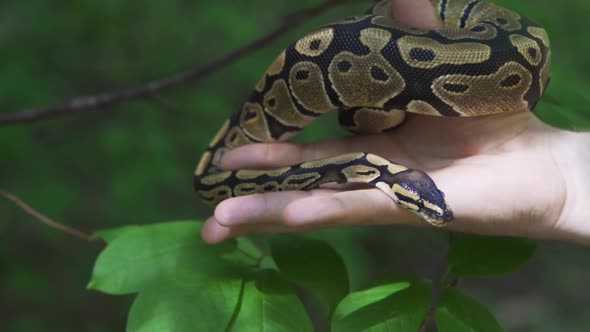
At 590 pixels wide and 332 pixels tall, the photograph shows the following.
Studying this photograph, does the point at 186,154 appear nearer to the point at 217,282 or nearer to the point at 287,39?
the point at 287,39

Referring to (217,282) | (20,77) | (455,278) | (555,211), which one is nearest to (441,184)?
(555,211)

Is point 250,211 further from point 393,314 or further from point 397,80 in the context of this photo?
point 397,80

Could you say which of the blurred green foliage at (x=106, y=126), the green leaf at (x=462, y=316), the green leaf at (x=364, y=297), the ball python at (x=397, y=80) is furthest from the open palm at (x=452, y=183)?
the blurred green foliage at (x=106, y=126)

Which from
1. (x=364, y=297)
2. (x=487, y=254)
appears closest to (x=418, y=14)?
(x=487, y=254)

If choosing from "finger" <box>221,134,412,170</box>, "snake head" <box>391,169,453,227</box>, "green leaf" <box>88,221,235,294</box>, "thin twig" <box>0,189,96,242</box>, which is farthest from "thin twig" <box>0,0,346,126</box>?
"green leaf" <box>88,221,235,294</box>

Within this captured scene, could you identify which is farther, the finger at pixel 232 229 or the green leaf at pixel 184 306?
the finger at pixel 232 229

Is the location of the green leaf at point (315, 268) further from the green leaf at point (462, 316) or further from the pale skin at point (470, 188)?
the green leaf at point (462, 316)
